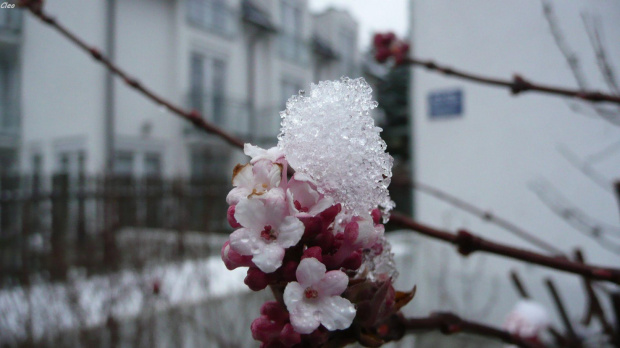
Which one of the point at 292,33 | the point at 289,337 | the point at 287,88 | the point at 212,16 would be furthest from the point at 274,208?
the point at 292,33

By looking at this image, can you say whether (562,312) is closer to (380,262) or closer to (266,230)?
(380,262)

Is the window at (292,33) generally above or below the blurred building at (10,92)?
above

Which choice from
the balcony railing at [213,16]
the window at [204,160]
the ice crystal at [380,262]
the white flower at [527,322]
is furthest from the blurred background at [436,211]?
the balcony railing at [213,16]

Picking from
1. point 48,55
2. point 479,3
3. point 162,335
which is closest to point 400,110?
point 479,3

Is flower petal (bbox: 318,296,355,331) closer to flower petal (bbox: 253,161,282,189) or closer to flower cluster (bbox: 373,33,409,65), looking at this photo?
flower petal (bbox: 253,161,282,189)

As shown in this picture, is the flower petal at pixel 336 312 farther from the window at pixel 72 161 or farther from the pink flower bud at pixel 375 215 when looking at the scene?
the window at pixel 72 161

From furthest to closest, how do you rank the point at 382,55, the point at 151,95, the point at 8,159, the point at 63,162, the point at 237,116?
the point at 237,116, the point at 8,159, the point at 63,162, the point at 382,55, the point at 151,95
